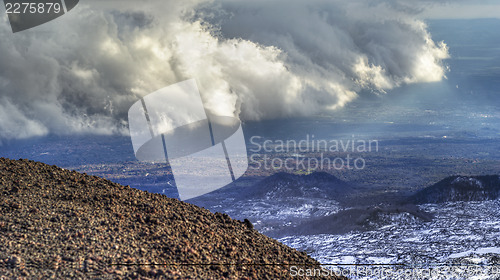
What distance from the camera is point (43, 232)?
33.6 ft

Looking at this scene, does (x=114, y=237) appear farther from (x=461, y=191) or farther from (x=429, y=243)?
(x=461, y=191)

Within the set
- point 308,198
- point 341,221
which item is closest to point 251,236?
point 341,221

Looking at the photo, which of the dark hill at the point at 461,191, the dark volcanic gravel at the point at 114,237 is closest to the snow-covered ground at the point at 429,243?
the dark hill at the point at 461,191

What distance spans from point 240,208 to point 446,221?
41.5 m

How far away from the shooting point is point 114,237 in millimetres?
10266

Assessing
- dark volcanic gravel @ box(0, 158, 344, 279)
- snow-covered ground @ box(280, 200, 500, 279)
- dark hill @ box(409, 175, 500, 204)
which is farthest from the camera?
dark hill @ box(409, 175, 500, 204)

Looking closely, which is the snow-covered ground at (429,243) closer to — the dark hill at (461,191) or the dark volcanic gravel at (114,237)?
the dark hill at (461,191)

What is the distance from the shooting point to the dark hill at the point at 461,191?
104m

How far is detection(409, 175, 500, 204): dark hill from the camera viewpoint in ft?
341

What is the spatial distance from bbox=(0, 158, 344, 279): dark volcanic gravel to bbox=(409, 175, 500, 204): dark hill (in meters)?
97.9

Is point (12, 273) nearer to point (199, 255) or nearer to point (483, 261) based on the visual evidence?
point (199, 255)

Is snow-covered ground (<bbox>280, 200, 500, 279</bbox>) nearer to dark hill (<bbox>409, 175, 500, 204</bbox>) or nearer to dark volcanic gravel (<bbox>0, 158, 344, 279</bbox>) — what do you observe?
dark hill (<bbox>409, 175, 500, 204</bbox>)

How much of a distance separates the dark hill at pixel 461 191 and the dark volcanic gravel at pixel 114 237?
9791 centimetres

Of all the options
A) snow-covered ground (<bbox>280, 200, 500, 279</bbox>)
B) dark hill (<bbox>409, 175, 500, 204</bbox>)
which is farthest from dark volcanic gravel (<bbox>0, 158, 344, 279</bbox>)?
dark hill (<bbox>409, 175, 500, 204</bbox>)
